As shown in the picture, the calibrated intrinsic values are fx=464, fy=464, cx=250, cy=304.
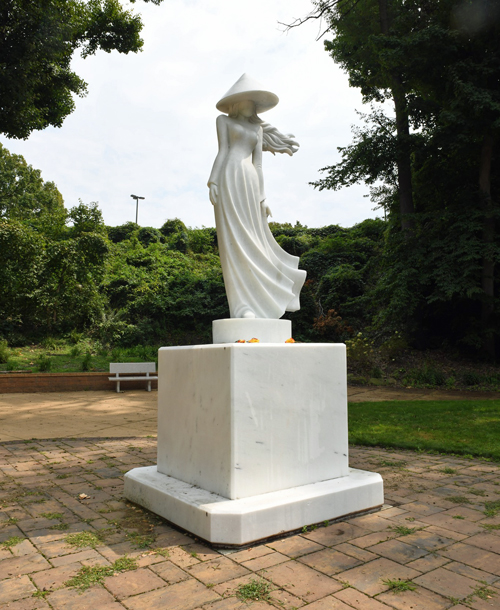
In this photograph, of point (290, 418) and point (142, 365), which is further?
point (142, 365)

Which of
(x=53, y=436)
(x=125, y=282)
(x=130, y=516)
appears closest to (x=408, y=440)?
(x=130, y=516)

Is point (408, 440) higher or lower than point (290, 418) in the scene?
lower

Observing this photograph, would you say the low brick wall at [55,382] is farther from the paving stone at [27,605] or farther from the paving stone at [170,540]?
the paving stone at [27,605]

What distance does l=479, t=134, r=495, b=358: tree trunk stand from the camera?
38.0 feet

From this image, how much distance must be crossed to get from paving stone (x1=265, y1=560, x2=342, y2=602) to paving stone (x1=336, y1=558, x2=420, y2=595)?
3.7 inches

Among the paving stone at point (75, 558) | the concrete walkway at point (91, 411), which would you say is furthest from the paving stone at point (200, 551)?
the concrete walkway at point (91, 411)

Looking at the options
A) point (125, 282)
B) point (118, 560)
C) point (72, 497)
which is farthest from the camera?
point (125, 282)

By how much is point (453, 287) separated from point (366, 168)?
4782 mm

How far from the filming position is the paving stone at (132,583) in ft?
6.97

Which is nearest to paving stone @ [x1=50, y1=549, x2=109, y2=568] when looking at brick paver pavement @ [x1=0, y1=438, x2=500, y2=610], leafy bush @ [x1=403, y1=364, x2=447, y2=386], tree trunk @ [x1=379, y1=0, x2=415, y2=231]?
brick paver pavement @ [x1=0, y1=438, x2=500, y2=610]

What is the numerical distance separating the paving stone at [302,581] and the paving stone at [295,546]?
15 centimetres

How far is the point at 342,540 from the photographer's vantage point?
2.72 m

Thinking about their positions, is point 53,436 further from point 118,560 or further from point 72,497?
point 118,560

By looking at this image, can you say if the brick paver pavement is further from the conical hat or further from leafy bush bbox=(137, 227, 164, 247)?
leafy bush bbox=(137, 227, 164, 247)
